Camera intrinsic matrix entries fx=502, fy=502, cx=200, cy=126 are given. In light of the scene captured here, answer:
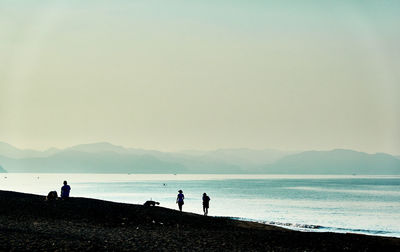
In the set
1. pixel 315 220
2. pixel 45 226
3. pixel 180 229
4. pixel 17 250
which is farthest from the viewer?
pixel 315 220

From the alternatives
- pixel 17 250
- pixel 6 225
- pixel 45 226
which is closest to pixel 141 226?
pixel 45 226

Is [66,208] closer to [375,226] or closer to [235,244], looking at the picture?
[235,244]

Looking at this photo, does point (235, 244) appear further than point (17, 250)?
Yes

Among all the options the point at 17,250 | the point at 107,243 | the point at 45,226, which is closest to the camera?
the point at 17,250

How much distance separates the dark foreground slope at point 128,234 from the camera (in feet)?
71.2

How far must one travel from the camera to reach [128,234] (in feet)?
84.8

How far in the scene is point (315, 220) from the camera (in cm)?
6316

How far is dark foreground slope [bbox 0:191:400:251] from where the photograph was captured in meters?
21.7

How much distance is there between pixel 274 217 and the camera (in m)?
66.9

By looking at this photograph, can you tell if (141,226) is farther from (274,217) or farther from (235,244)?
(274,217)

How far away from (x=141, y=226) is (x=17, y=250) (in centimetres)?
1193

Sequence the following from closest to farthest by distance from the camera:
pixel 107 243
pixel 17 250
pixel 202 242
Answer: pixel 17 250 → pixel 107 243 → pixel 202 242

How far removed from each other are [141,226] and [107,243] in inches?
322

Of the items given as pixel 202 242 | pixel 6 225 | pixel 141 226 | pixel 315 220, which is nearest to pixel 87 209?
pixel 141 226
